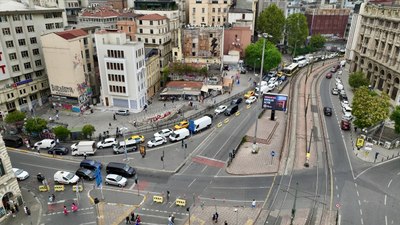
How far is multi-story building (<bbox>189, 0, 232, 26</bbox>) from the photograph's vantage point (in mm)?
117312

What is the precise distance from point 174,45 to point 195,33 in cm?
1054

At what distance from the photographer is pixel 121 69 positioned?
71.8m

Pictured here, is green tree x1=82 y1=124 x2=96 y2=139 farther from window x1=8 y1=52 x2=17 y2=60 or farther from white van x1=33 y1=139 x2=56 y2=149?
window x1=8 y1=52 x2=17 y2=60

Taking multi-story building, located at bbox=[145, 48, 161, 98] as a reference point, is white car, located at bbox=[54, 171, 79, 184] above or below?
below

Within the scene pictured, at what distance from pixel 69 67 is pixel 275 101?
1922 inches

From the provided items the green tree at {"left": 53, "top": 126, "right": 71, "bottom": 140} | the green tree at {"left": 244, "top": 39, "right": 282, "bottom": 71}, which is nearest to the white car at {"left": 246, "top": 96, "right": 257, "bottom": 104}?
the green tree at {"left": 244, "top": 39, "right": 282, "bottom": 71}

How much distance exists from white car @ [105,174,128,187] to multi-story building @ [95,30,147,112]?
30.5 meters

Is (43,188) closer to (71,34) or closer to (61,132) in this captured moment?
(61,132)

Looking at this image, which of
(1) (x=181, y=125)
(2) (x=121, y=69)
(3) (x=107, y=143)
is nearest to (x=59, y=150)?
(3) (x=107, y=143)

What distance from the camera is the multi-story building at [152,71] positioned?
83.4 metres

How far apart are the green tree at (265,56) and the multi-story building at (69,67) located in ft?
172

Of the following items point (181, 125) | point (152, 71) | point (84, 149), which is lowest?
point (84, 149)

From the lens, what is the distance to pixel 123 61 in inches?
2781

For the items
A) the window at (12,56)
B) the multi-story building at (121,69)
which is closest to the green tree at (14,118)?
the window at (12,56)
